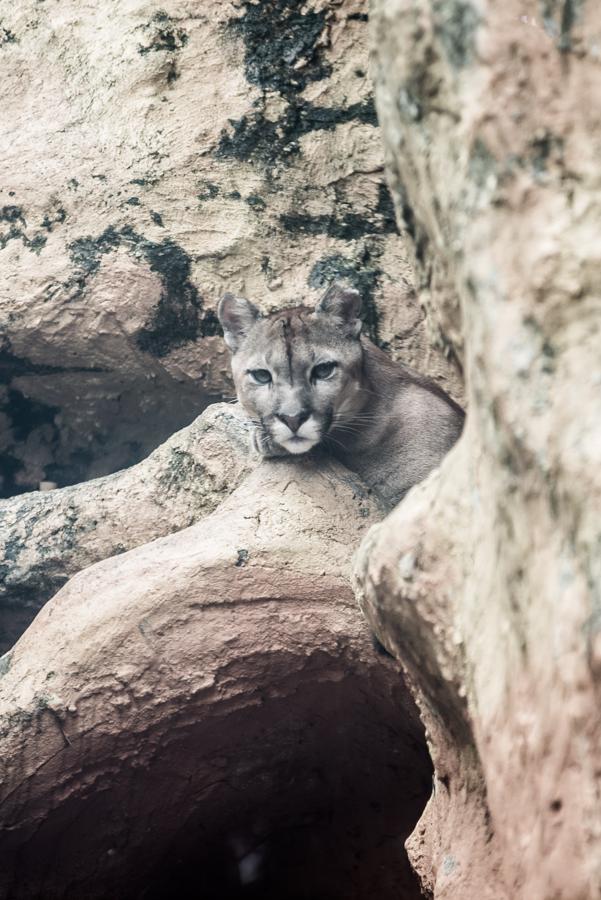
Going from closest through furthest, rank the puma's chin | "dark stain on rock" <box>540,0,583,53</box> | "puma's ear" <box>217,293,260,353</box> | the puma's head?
"dark stain on rock" <box>540,0,583,53</box>, the puma's chin, the puma's head, "puma's ear" <box>217,293,260,353</box>

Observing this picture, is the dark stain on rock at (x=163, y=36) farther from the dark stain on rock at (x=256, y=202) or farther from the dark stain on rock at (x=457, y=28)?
the dark stain on rock at (x=457, y=28)

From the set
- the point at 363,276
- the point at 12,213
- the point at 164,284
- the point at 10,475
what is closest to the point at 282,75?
the point at 363,276

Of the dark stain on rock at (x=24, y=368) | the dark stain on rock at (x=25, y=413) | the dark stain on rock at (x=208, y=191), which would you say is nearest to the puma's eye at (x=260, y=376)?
the dark stain on rock at (x=208, y=191)

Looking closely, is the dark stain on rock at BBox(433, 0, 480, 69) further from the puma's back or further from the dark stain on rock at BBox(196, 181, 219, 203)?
the dark stain on rock at BBox(196, 181, 219, 203)

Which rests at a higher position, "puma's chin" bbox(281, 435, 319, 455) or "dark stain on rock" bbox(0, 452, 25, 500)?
"puma's chin" bbox(281, 435, 319, 455)

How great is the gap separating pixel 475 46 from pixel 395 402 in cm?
289

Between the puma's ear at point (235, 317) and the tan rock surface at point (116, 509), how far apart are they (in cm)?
36

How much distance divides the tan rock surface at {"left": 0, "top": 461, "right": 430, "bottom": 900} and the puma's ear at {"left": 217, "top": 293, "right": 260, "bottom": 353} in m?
0.89

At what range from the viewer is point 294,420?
176 inches

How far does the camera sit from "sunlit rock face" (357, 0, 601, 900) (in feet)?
6.05

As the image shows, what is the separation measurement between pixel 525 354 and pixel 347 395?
2843 millimetres

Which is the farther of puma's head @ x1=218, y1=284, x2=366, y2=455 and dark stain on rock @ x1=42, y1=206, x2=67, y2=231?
dark stain on rock @ x1=42, y1=206, x2=67, y2=231

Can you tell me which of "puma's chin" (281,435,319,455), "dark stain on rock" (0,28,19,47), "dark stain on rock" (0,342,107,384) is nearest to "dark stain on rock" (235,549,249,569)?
"puma's chin" (281,435,319,455)

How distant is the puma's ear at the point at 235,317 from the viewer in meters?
5.01
